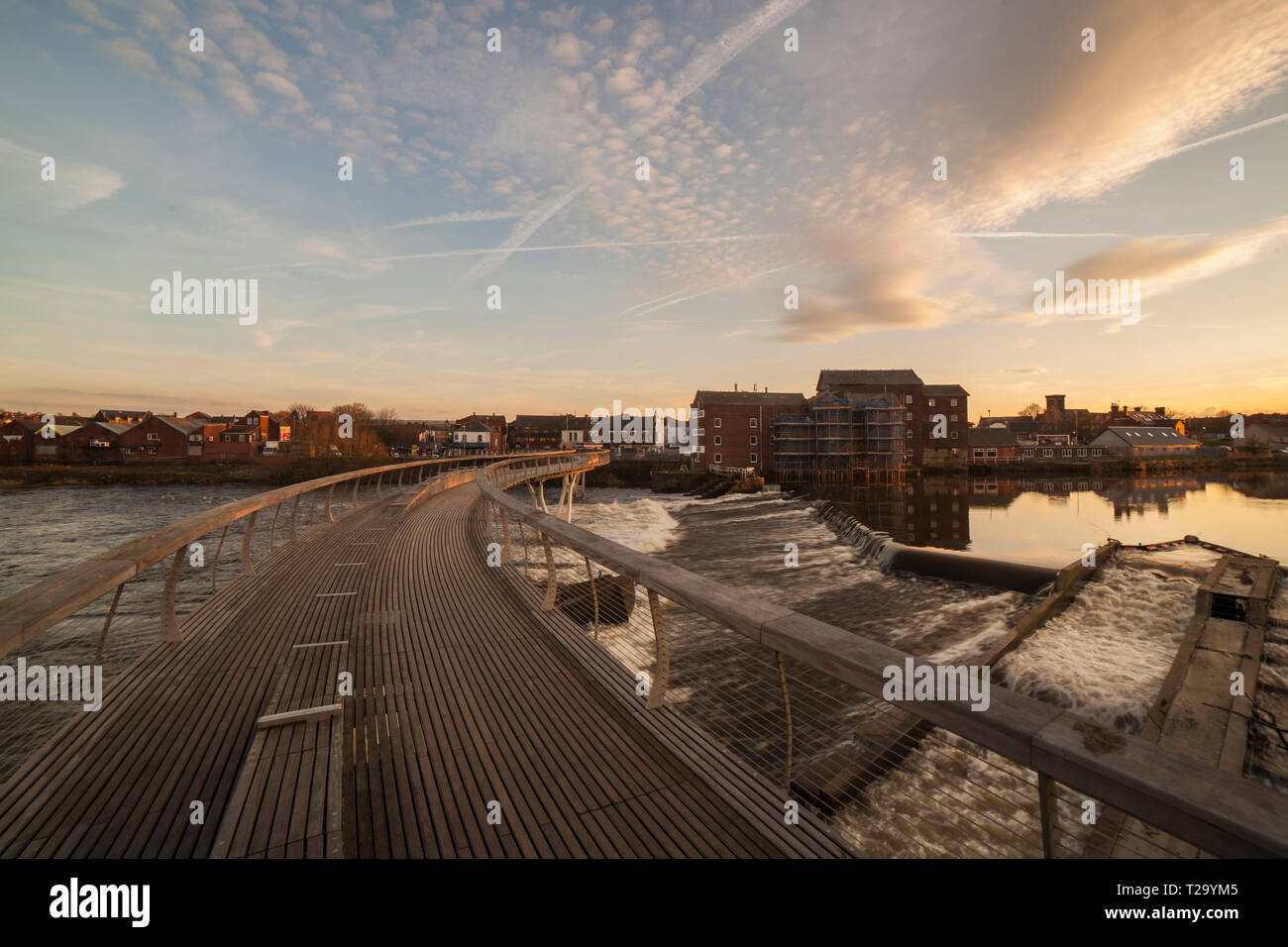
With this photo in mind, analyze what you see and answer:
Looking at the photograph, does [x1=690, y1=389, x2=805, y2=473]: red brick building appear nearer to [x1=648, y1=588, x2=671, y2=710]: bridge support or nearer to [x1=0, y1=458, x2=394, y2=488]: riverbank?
[x1=0, y1=458, x2=394, y2=488]: riverbank

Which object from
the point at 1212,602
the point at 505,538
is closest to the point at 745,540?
the point at 1212,602

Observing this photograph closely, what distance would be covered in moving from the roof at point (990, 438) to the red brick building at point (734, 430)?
1230 inches

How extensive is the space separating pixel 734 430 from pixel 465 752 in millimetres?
64122

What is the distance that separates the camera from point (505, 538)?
926cm

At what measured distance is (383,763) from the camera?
3.27 metres

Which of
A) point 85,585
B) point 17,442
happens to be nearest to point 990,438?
point 85,585

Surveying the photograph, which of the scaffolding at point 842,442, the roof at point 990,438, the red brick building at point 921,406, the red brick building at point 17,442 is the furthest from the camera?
the roof at point 990,438

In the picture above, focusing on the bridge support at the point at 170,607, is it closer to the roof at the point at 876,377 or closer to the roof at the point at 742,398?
the roof at the point at 742,398

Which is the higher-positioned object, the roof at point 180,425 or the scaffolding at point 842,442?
the roof at point 180,425

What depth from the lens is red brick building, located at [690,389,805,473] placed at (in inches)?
2566

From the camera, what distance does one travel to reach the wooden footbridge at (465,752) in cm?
165

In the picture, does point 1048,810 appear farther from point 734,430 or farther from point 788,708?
point 734,430

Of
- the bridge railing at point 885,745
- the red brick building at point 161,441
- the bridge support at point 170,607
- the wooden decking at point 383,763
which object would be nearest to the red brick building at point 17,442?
the red brick building at point 161,441
